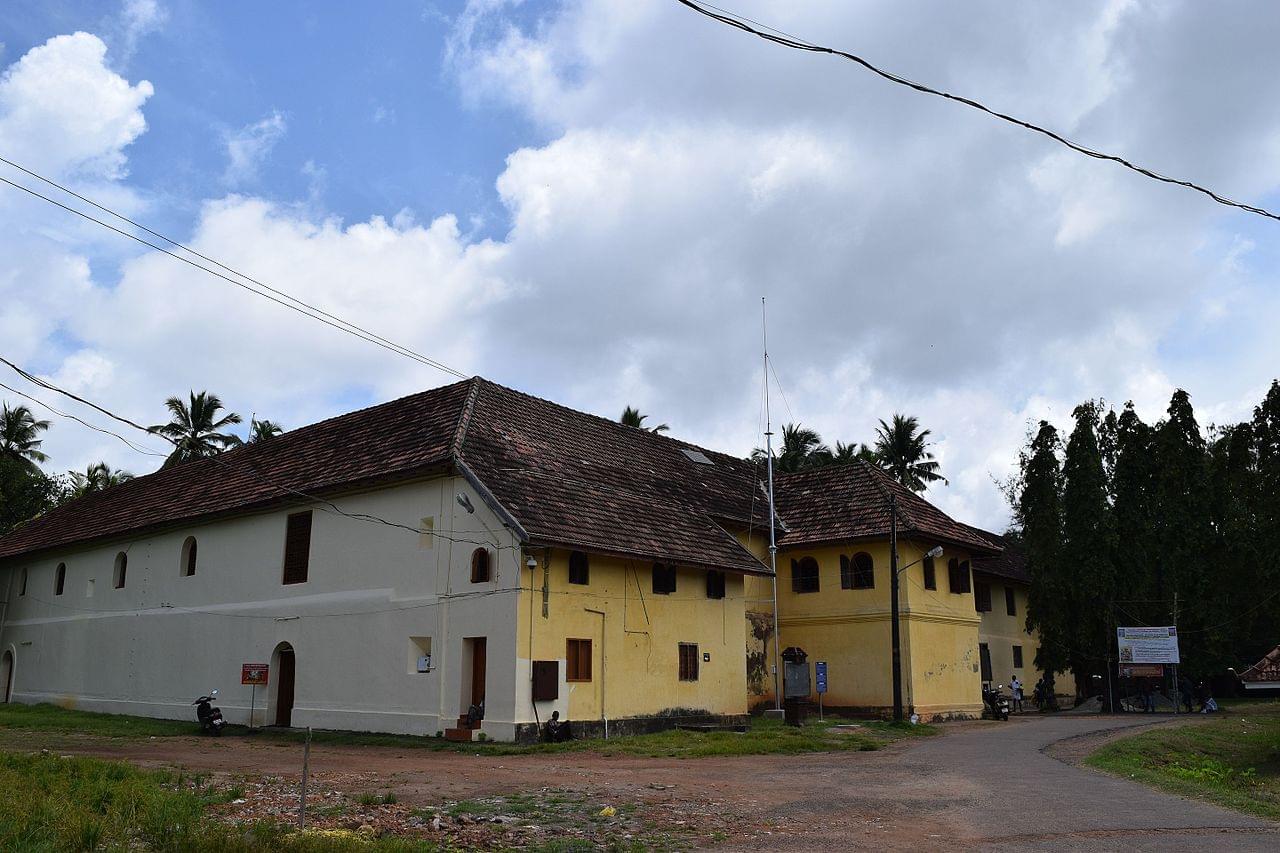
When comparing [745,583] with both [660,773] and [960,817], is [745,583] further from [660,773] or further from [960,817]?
[960,817]

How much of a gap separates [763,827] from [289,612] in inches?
663

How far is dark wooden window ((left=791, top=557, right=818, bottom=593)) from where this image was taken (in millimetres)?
29500

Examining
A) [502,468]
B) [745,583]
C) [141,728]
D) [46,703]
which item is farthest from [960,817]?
[46,703]

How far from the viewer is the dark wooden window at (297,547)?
78.9 ft

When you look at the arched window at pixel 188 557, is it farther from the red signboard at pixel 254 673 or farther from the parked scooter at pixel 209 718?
the parked scooter at pixel 209 718

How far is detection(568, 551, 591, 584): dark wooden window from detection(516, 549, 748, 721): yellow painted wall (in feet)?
0.39

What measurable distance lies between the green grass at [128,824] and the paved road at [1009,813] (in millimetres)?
4400

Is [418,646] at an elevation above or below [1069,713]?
above

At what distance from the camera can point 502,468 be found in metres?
21.5

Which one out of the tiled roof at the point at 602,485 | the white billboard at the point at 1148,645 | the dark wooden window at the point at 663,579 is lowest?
the white billboard at the point at 1148,645

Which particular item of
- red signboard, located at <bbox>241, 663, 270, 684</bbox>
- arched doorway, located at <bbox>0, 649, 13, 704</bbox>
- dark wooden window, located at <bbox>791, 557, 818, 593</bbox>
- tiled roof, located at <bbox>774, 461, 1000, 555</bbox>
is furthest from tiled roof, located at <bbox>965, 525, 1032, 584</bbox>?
arched doorway, located at <bbox>0, 649, 13, 704</bbox>

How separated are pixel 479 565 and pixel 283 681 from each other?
725 cm

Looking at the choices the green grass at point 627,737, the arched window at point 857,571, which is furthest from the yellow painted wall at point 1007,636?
Result: the green grass at point 627,737

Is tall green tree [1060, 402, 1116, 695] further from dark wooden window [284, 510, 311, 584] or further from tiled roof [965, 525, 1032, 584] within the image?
dark wooden window [284, 510, 311, 584]
